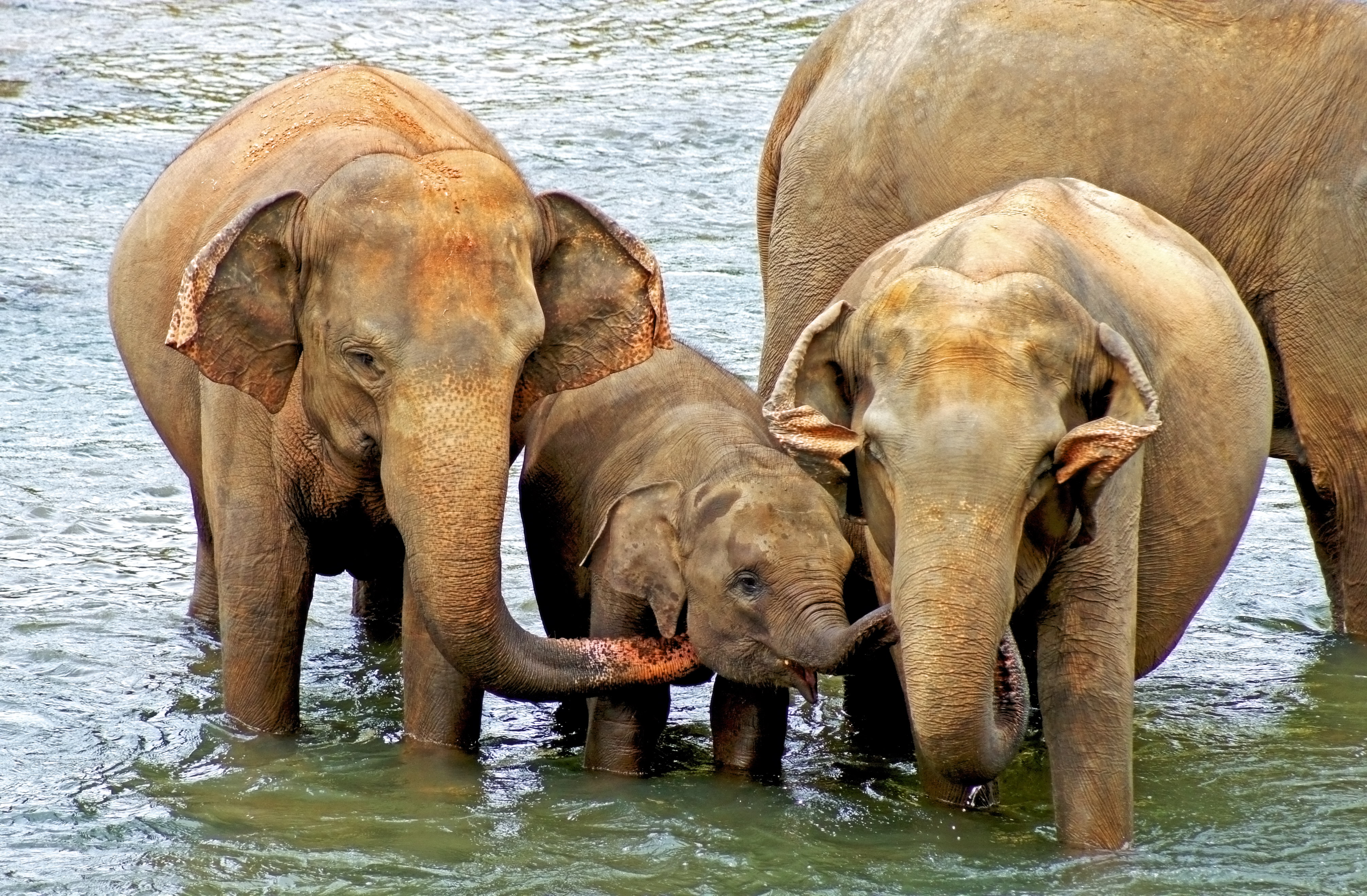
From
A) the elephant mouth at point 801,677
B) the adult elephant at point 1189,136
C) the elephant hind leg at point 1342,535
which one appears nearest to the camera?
the elephant mouth at point 801,677

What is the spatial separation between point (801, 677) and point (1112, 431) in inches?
50.5

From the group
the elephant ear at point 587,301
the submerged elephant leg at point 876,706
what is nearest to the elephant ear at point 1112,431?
the submerged elephant leg at point 876,706

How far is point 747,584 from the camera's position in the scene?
5520mm

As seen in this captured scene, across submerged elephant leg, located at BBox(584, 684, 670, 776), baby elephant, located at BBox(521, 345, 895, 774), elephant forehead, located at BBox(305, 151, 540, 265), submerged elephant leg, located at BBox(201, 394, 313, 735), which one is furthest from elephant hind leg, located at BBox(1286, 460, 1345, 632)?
submerged elephant leg, located at BBox(201, 394, 313, 735)

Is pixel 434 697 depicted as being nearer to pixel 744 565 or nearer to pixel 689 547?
pixel 689 547

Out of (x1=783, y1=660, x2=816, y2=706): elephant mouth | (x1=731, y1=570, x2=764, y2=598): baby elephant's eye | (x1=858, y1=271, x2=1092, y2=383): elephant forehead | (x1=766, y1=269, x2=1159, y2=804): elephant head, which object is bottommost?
(x1=783, y1=660, x2=816, y2=706): elephant mouth

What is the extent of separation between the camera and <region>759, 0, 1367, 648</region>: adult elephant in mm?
6461

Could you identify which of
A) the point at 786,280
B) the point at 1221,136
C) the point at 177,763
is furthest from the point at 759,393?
the point at 177,763

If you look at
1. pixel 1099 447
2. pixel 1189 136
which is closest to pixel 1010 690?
pixel 1099 447

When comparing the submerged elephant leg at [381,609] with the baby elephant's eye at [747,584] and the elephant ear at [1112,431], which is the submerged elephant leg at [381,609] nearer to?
the baby elephant's eye at [747,584]

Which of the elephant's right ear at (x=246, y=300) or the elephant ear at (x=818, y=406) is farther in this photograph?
the elephant's right ear at (x=246, y=300)

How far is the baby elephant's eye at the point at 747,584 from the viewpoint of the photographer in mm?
5512

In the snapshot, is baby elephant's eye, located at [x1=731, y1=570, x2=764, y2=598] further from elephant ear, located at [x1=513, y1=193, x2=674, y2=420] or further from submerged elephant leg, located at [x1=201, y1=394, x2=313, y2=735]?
submerged elephant leg, located at [x1=201, y1=394, x2=313, y2=735]

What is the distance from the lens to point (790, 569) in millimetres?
5453
